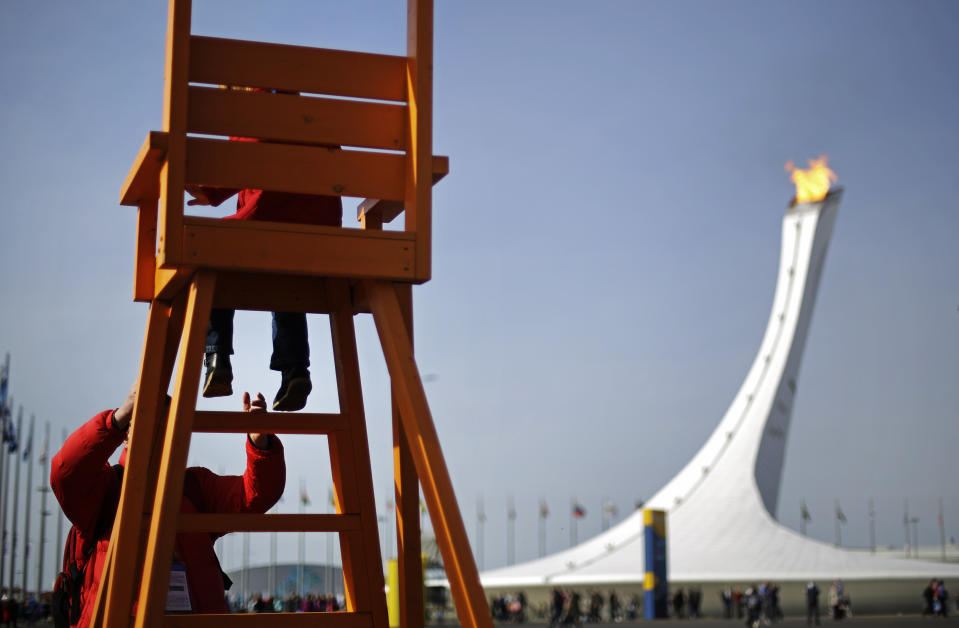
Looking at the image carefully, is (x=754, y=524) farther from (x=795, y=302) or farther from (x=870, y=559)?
(x=795, y=302)

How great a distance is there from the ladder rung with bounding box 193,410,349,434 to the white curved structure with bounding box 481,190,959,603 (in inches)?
1670

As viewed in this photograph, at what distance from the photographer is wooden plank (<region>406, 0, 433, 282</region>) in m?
3.11

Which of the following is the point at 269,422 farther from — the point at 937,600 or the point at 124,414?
the point at 937,600

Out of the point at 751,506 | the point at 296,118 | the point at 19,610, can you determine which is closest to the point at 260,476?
the point at 296,118

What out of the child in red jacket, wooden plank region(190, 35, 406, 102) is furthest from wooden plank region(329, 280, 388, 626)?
wooden plank region(190, 35, 406, 102)

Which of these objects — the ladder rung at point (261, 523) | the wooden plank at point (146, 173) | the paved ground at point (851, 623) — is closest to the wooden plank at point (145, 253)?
the wooden plank at point (146, 173)

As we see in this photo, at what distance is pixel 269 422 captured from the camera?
3.22 m

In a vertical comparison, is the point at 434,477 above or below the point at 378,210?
below

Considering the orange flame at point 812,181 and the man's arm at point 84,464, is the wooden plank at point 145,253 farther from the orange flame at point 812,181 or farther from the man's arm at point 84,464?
the orange flame at point 812,181

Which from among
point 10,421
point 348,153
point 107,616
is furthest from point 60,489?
point 10,421

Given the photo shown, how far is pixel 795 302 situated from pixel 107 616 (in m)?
49.8

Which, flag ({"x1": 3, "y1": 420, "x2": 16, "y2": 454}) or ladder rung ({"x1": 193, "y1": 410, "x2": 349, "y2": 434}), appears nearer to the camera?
ladder rung ({"x1": 193, "y1": 410, "x2": 349, "y2": 434})

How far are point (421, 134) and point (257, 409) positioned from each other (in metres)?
0.89

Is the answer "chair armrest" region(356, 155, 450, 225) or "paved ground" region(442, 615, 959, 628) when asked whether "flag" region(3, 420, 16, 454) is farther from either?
"chair armrest" region(356, 155, 450, 225)
